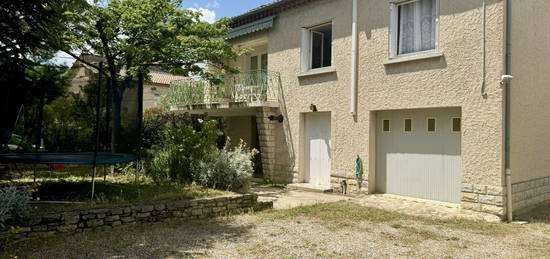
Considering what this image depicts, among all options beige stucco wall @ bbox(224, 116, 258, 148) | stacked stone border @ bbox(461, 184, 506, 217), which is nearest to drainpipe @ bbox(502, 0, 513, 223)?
stacked stone border @ bbox(461, 184, 506, 217)

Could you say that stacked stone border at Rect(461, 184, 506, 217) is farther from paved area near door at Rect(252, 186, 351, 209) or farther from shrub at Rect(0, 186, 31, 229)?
shrub at Rect(0, 186, 31, 229)

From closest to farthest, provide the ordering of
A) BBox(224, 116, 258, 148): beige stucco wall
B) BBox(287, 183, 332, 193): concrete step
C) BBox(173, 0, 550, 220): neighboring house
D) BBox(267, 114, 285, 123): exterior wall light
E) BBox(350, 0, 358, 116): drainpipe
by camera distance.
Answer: BBox(173, 0, 550, 220): neighboring house
BBox(350, 0, 358, 116): drainpipe
BBox(287, 183, 332, 193): concrete step
BBox(267, 114, 285, 123): exterior wall light
BBox(224, 116, 258, 148): beige stucco wall

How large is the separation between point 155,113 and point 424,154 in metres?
13.7

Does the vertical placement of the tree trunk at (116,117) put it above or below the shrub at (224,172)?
above

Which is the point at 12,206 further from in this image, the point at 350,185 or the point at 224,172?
the point at 350,185

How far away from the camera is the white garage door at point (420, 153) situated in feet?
31.4

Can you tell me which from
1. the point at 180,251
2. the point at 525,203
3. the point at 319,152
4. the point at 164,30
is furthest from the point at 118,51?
the point at 525,203

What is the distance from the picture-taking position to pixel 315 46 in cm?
1301

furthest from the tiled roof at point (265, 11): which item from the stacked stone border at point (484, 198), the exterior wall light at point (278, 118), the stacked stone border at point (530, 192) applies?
the stacked stone border at point (530, 192)

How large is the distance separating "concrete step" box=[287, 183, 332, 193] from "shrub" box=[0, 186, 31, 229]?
7570 mm

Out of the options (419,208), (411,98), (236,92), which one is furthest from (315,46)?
(419,208)

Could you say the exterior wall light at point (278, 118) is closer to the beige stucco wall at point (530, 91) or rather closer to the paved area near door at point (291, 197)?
the paved area near door at point (291, 197)

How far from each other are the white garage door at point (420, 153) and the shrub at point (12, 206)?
27.1 ft

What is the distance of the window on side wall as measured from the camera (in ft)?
41.8
